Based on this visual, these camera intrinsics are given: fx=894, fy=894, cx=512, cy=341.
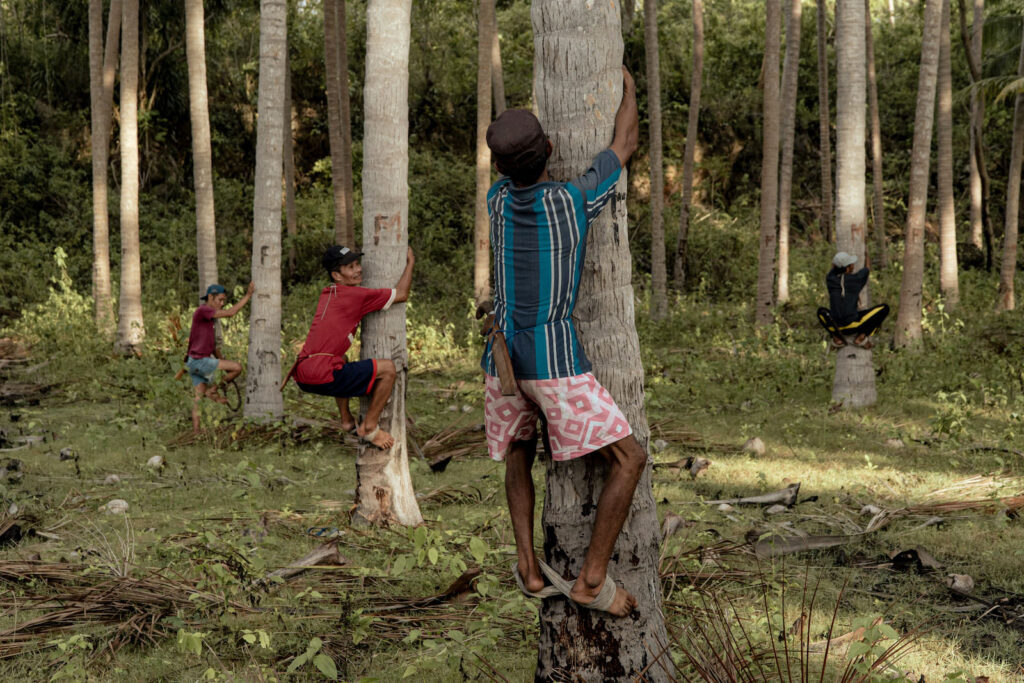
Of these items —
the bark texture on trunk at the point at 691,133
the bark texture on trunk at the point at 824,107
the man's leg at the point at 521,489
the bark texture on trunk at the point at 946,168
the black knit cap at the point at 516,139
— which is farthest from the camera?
the bark texture on trunk at the point at 824,107

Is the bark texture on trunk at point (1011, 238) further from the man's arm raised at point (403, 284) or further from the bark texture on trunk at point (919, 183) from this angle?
the man's arm raised at point (403, 284)

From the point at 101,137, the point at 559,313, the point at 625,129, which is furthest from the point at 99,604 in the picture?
the point at 101,137

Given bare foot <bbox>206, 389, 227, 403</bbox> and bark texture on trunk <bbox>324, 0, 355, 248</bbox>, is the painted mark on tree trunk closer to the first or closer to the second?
bare foot <bbox>206, 389, 227, 403</bbox>

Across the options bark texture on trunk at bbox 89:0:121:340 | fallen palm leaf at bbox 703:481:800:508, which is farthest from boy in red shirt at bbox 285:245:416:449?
bark texture on trunk at bbox 89:0:121:340

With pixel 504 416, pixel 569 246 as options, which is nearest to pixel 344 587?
pixel 504 416

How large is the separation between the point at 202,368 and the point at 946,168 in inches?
460

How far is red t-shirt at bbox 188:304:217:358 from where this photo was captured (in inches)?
360

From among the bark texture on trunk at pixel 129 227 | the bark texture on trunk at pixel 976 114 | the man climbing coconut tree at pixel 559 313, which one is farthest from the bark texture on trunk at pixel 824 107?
the man climbing coconut tree at pixel 559 313

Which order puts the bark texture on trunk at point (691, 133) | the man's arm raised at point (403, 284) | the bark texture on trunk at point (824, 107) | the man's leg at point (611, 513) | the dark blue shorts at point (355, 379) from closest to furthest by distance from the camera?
1. the man's leg at point (611, 513)
2. the dark blue shorts at point (355, 379)
3. the man's arm raised at point (403, 284)
4. the bark texture on trunk at point (691, 133)
5. the bark texture on trunk at point (824, 107)

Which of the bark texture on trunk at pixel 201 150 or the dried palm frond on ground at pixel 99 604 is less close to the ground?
the bark texture on trunk at pixel 201 150

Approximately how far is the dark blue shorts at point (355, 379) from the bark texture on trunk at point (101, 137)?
10.3 metres

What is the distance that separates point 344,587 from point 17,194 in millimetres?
19685

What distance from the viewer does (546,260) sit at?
10.4 ft

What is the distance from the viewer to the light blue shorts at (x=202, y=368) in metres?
9.27
